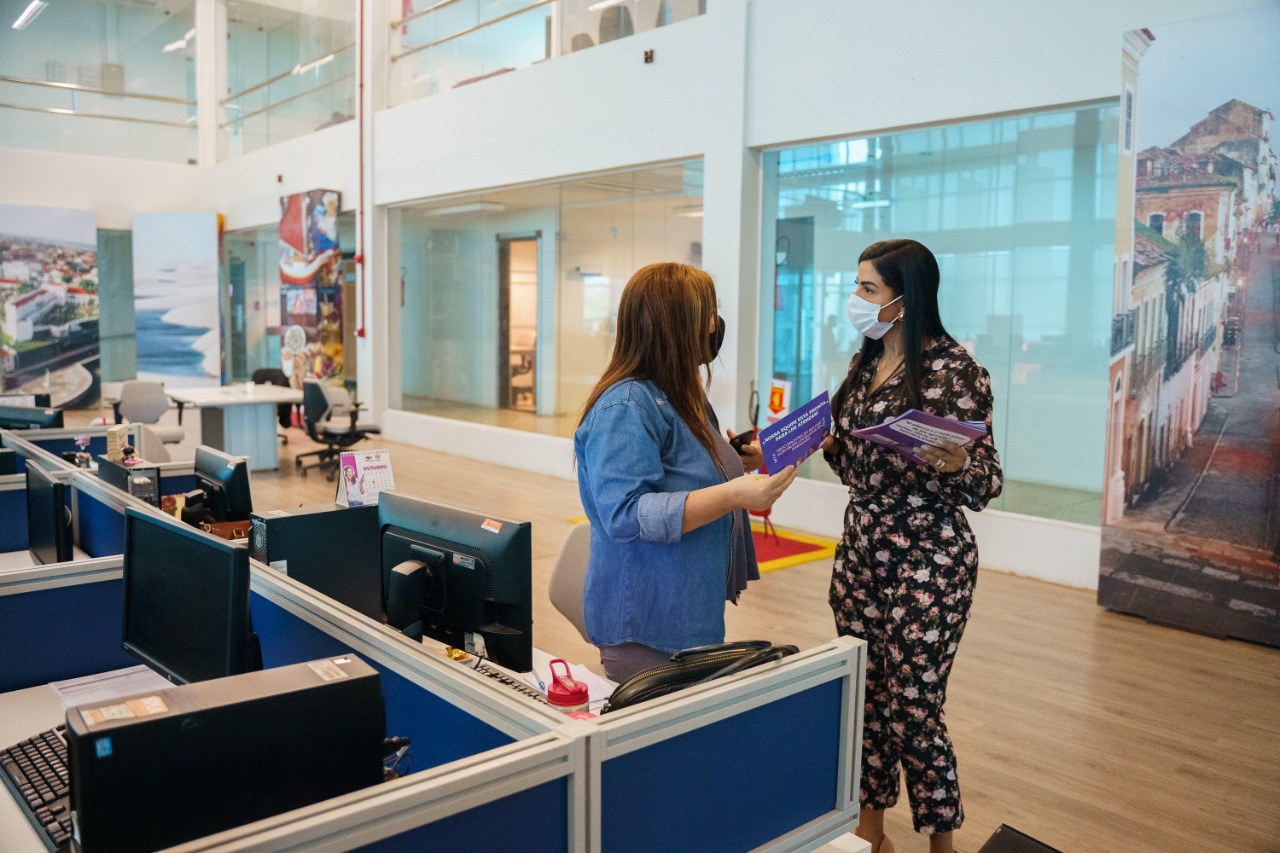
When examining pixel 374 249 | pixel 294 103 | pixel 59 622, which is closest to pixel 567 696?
pixel 59 622

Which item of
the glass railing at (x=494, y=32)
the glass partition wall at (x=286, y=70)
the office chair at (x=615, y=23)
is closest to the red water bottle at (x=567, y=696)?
the glass railing at (x=494, y=32)

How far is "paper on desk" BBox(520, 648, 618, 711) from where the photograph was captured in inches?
80.4

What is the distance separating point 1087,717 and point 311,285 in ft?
34.0

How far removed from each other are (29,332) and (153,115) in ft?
12.3

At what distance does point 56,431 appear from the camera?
4824mm

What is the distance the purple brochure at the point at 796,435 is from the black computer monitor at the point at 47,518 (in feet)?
7.09

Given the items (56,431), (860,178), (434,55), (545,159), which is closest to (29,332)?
(434,55)

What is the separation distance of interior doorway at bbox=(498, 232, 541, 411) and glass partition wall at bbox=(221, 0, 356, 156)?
3332 millimetres

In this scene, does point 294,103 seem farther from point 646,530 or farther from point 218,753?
point 218,753

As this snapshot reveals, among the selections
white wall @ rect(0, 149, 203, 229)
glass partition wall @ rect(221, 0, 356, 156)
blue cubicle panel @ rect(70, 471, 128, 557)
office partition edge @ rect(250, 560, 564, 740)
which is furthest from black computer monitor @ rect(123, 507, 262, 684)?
white wall @ rect(0, 149, 203, 229)

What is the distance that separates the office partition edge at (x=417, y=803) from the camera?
3.27 feet

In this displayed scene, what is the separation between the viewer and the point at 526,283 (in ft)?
32.1

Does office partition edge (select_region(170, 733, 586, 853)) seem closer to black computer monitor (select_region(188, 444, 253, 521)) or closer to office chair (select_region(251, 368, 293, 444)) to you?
black computer monitor (select_region(188, 444, 253, 521))

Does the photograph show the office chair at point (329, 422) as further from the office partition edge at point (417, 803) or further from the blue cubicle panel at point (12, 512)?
the office partition edge at point (417, 803)
